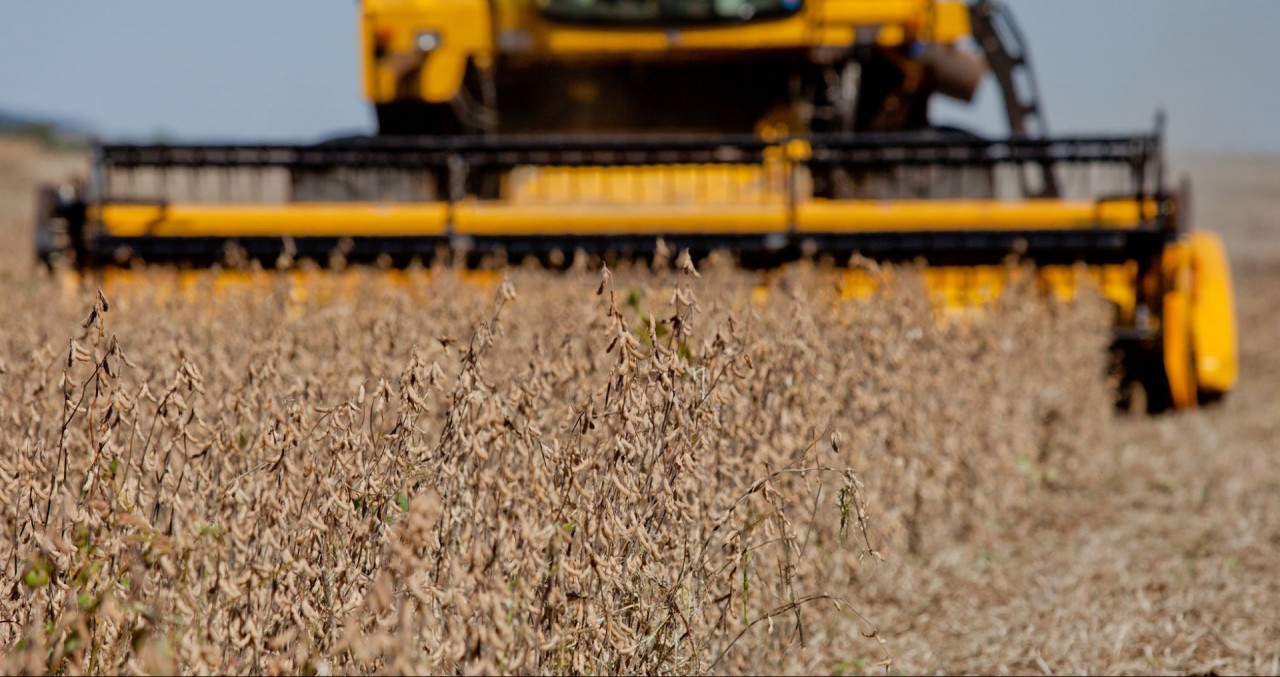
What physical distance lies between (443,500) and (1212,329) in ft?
18.0

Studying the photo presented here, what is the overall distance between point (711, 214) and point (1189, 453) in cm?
231

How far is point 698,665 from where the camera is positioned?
7.92 ft

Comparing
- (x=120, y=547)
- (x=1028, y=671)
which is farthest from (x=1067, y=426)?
(x=120, y=547)

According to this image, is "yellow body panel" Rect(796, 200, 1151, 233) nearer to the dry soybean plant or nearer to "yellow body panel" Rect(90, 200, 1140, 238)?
"yellow body panel" Rect(90, 200, 1140, 238)

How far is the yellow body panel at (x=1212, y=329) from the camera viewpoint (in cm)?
656

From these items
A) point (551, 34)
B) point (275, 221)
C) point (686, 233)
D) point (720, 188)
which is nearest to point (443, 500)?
point (686, 233)

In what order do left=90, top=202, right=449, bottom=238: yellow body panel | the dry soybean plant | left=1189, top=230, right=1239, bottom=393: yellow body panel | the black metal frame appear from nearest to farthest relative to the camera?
the dry soybean plant → the black metal frame → left=90, top=202, right=449, bottom=238: yellow body panel → left=1189, top=230, right=1239, bottom=393: yellow body panel

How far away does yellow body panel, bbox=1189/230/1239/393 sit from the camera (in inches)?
258

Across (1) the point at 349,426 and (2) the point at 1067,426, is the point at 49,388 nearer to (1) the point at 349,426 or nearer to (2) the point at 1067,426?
(1) the point at 349,426

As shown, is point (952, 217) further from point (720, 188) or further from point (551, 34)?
point (551, 34)

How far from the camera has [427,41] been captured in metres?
7.64

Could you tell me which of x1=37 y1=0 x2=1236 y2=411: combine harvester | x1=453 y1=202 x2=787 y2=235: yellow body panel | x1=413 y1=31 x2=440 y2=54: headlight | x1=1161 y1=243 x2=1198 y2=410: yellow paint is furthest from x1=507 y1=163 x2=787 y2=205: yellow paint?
x1=1161 y1=243 x2=1198 y2=410: yellow paint

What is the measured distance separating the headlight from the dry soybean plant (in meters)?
3.97

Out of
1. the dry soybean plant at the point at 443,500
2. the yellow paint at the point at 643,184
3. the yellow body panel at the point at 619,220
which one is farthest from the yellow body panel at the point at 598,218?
the dry soybean plant at the point at 443,500
